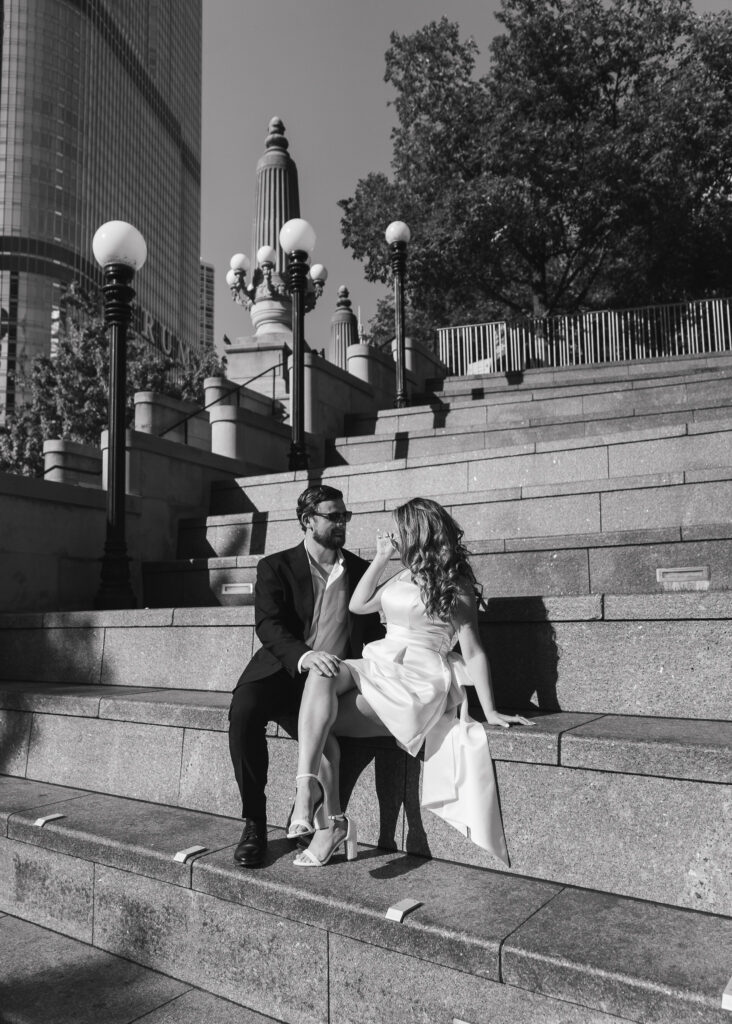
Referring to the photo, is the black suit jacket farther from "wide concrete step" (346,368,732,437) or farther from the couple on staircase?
"wide concrete step" (346,368,732,437)

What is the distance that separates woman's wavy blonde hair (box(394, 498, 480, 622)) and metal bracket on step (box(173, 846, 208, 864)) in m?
1.50

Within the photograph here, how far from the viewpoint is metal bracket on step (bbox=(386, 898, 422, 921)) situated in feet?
9.39

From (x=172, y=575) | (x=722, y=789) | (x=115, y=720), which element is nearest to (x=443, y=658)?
(x=722, y=789)

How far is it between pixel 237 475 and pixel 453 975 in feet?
24.8

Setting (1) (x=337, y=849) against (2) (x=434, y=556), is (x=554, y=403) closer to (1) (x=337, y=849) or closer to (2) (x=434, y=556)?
(2) (x=434, y=556)

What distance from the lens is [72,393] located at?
27297mm

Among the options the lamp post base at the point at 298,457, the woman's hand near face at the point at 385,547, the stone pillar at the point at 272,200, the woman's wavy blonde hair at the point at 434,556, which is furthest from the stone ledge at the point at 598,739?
the stone pillar at the point at 272,200

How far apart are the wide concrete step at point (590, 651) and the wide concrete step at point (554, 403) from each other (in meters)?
5.68

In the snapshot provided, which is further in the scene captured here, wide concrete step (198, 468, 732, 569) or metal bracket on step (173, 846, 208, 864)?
wide concrete step (198, 468, 732, 569)

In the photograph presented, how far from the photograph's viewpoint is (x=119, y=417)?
23.9 ft

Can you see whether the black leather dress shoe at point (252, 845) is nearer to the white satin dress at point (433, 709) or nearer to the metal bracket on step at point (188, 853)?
the metal bracket on step at point (188, 853)

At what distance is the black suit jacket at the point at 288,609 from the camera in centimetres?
401

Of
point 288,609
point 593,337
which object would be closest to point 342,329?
point 593,337

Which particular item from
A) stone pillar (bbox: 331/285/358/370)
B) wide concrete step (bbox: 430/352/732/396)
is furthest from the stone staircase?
stone pillar (bbox: 331/285/358/370)
